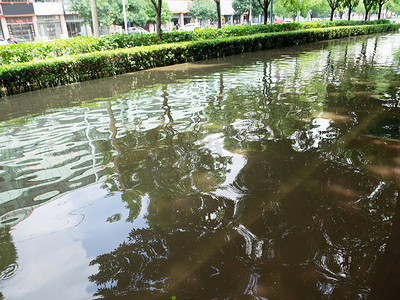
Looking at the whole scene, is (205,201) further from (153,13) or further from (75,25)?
(75,25)

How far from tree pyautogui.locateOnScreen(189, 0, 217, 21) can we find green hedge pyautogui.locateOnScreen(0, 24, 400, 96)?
3719 cm

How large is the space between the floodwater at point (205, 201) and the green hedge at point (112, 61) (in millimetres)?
3587

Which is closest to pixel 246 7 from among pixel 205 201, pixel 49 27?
pixel 49 27

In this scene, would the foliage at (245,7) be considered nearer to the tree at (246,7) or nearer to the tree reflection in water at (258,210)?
the tree at (246,7)

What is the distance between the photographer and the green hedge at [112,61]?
1052 cm

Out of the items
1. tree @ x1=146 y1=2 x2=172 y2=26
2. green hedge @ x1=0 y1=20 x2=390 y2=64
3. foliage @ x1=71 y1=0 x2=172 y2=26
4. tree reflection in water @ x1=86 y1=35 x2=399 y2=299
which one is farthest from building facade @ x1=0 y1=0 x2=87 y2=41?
tree reflection in water @ x1=86 y1=35 x2=399 y2=299

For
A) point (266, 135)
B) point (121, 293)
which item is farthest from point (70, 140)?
point (121, 293)

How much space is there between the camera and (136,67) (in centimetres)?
1386

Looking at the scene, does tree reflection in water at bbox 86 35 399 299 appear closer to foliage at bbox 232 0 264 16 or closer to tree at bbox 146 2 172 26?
tree at bbox 146 2 172 26

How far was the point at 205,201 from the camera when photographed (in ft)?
11.9

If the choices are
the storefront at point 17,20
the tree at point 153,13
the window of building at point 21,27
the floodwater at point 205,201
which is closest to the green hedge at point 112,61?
the floodwater at point 205,201

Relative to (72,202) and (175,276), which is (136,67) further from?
(175,276)

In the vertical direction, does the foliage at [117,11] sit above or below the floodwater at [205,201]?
above

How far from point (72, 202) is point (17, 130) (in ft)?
12.1
